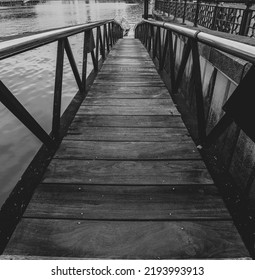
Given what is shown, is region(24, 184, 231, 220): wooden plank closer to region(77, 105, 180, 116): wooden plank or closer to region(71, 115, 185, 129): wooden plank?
region(71, 115, 185, 129): wooden plank

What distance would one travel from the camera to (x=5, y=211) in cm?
144

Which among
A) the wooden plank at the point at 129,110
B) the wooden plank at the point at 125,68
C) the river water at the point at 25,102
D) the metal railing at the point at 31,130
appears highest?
the metal railing at the point at 31,130

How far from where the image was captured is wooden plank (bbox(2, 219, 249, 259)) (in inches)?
47.9

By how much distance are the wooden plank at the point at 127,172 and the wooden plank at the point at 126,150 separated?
77 mm

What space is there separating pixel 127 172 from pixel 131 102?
64.2 inches

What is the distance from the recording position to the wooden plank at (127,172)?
1734mm

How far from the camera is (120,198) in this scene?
62.4 inches

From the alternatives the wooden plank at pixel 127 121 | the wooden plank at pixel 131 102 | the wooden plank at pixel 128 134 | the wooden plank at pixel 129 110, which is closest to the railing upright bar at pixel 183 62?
the wooden plank at pixel 131 102

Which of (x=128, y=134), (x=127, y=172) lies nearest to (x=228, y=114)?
(x=127, y=172)

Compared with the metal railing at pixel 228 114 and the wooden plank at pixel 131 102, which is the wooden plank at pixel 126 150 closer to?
the metal railing at pixel 228 114

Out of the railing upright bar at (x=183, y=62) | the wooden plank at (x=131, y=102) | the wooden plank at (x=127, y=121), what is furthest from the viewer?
the wooden plank at (x=131, y=102)

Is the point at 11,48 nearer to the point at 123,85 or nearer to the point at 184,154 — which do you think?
the point at 184,154

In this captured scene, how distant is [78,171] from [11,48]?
3.36ft

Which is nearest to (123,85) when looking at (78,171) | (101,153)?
(101,153)
